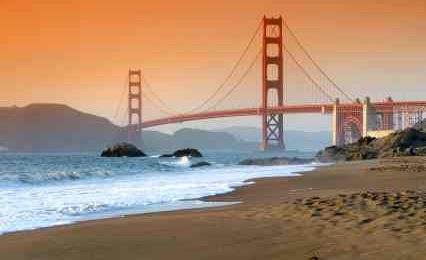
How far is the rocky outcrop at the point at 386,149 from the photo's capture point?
3170 centimetres

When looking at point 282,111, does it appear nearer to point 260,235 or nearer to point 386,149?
point 386,149

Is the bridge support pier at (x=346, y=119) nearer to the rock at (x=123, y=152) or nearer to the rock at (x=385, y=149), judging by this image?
the rock at (x=123, y=152)

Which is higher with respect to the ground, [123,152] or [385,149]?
[385,149]

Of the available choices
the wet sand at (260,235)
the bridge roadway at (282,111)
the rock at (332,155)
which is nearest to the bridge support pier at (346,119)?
the bridge roadway at (282,111)

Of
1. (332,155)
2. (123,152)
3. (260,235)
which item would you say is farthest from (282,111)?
(260,235)

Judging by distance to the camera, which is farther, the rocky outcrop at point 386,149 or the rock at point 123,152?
the rock at point 123,152

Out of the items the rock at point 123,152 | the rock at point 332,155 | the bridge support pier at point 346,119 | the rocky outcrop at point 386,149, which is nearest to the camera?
the rocky outcrop at point 386,149

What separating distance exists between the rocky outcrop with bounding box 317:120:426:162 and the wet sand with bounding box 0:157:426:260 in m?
24.4

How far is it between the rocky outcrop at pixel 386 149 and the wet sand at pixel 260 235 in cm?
2440

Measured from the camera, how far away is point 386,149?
33.5 meters

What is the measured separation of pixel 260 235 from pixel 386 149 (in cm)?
2854

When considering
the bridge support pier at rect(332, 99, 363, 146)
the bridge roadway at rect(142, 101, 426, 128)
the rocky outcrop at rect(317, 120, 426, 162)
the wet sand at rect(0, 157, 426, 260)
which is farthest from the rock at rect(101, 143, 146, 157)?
the wet sand at rect(0, 157, 426, 260)

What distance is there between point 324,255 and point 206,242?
1181 millimetres

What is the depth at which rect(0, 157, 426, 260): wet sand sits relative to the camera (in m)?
5.27
